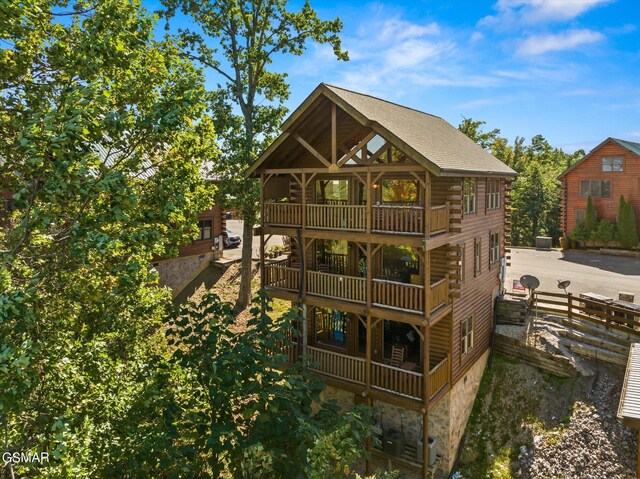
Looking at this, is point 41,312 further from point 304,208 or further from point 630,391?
point 630,391

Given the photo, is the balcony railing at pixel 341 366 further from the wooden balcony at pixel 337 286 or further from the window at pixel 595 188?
the window at pixel 595 188

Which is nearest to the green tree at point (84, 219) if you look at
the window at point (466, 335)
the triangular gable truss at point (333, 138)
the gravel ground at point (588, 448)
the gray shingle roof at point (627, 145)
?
the triangular gable truss at point (333, 138)

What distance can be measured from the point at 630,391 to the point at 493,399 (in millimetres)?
6662

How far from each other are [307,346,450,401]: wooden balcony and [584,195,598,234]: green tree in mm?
32002

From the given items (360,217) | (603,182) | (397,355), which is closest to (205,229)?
(360,217)

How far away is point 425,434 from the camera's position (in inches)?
538

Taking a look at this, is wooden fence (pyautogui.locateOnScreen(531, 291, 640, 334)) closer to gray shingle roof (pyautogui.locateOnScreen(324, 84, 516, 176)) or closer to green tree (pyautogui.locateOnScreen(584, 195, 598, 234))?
gray shingle roof (pyautogui.locateOnScreen(324, 84, 516, 176))

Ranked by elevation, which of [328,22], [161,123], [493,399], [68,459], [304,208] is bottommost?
[493,399]

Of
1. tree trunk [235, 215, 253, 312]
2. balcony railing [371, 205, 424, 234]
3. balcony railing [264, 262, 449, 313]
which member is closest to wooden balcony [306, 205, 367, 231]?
balcony railing [371, 205, 424, 234]

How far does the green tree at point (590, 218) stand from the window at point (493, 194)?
78.2 feet

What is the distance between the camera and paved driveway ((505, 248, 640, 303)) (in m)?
26.5

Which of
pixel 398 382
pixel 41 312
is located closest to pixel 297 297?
pixel 398 382

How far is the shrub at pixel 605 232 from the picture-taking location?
37.3 metres

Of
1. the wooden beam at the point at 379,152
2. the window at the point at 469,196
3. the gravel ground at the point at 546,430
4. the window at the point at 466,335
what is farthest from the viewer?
the window at the point at 466,335
